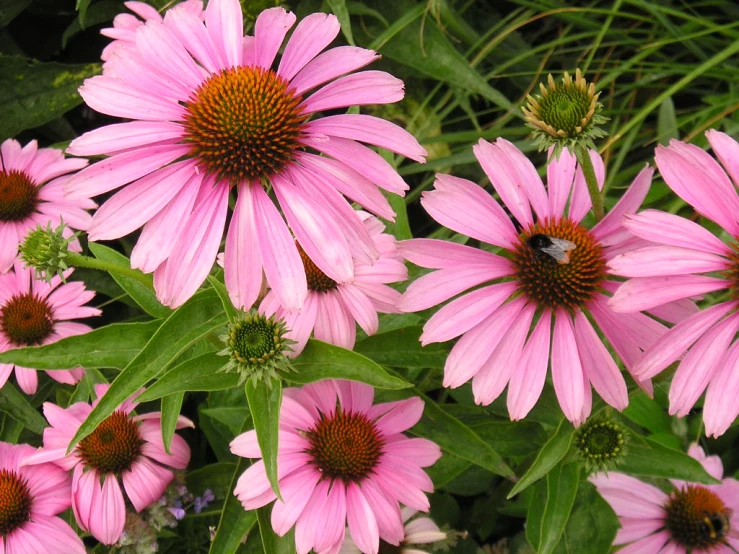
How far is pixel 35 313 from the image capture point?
159cm

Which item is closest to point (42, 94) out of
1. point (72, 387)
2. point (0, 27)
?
point (0, 27)

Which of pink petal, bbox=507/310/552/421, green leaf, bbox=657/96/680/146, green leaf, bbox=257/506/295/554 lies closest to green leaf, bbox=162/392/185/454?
green leaf, bbox=257/506/295/554

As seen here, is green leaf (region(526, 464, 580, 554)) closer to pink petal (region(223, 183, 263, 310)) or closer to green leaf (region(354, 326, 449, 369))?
green leaf (region(354, 326, 449, 369))

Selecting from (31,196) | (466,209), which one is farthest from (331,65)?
(31,196)

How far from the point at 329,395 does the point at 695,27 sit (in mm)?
1739

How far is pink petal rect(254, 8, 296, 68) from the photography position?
3.74ft

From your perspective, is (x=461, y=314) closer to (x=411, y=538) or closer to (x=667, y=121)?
(x=411, y=538)

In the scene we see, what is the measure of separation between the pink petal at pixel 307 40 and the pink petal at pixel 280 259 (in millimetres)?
228

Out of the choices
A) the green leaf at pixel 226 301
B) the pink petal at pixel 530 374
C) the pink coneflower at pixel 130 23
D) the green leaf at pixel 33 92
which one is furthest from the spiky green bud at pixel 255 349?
the green leaf at pixel 33 92

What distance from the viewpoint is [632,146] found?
7.54ft

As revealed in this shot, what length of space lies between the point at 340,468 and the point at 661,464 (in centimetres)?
57

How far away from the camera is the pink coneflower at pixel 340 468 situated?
123 centimetres

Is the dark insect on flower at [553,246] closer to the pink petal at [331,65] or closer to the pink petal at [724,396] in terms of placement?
the pink petal at [724,396]

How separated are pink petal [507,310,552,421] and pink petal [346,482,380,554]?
314 millimetres
